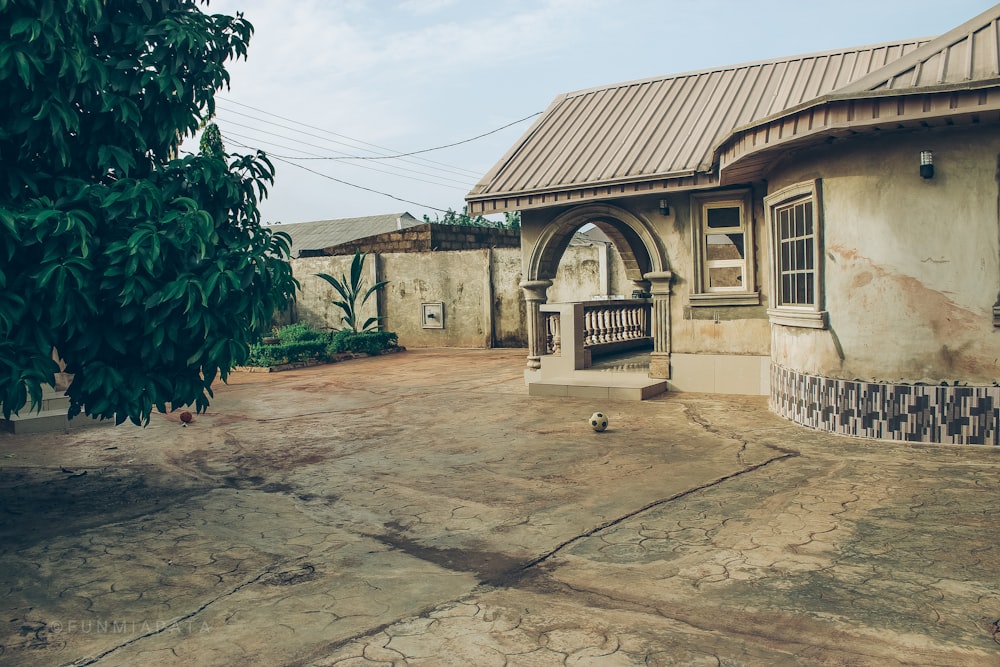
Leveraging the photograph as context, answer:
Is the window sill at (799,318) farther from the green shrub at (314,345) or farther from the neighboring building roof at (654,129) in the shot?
the green shrub at (314,345)

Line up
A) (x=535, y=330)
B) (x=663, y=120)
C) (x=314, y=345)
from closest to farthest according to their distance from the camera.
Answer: (x=663, y=120) → (x=535, y=330) → (x=314, y=345)

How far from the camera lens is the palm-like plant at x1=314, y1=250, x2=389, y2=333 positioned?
22500 mm

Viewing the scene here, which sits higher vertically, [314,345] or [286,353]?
[314,345]

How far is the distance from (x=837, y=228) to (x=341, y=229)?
29.3 metres

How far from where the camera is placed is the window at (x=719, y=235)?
472 inches

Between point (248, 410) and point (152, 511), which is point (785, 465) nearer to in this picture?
point (152, 511)

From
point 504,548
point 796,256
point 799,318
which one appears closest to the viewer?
point 504,548

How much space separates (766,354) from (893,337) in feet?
11.7

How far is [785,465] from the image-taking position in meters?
7.60

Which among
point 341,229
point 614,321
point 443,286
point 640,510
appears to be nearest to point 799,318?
point 640,510

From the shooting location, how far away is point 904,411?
8.34 metres

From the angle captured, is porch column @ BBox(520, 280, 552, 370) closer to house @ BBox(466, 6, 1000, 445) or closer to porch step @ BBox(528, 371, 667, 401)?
porch step @ BBox(528, 371, 667, 401)

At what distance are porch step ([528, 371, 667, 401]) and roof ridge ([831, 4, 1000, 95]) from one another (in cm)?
534

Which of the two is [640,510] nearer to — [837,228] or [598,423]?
[598,423]
